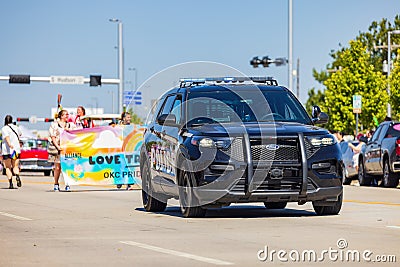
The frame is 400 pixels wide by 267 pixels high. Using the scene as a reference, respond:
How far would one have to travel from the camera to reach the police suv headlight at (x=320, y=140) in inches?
544

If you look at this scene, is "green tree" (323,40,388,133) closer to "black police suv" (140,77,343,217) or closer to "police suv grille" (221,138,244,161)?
"black police suv" (140,77,343,217)

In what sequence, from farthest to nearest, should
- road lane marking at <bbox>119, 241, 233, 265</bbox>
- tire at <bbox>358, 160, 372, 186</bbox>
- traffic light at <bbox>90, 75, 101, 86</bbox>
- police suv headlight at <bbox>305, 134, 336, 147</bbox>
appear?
traffic light at <bbox>90, 75, 101, 86</bbox>, tire at <bbox>358, 160, 372, 186</bbox>, police suv headlight at <bbox>305, 134, 336, 147</bbox>, road lane marking at <bbox>119, 241, 233, 265</bbox>

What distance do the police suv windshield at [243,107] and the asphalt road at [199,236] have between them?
1.42 metres

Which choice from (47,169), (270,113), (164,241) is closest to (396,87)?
(47,169)

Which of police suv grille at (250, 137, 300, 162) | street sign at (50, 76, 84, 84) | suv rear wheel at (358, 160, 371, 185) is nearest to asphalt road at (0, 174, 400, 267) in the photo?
police suv grille at (250, 137, 300, 162)

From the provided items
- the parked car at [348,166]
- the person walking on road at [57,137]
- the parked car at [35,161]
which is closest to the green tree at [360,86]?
the parked car at [35,161]

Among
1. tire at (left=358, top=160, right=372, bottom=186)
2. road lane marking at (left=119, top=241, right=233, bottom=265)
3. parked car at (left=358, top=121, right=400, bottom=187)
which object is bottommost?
tire at (left=358, top=160, right=372, bottom=186)

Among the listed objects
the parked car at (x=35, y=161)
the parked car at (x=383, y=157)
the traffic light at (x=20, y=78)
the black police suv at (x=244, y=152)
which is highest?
the traffic light at (x=20, y=78)

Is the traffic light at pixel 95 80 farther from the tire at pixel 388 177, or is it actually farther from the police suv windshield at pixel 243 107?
the police suv windshield at pixel 243 107

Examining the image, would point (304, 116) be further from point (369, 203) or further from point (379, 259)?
point (379, 259)

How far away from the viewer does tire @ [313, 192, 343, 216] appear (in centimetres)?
1440

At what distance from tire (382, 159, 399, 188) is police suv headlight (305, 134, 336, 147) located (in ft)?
42.5

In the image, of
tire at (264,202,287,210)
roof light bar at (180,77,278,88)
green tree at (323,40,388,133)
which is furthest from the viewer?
green tree at (323,40,388,133)

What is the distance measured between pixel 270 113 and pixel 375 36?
70.1 metres
